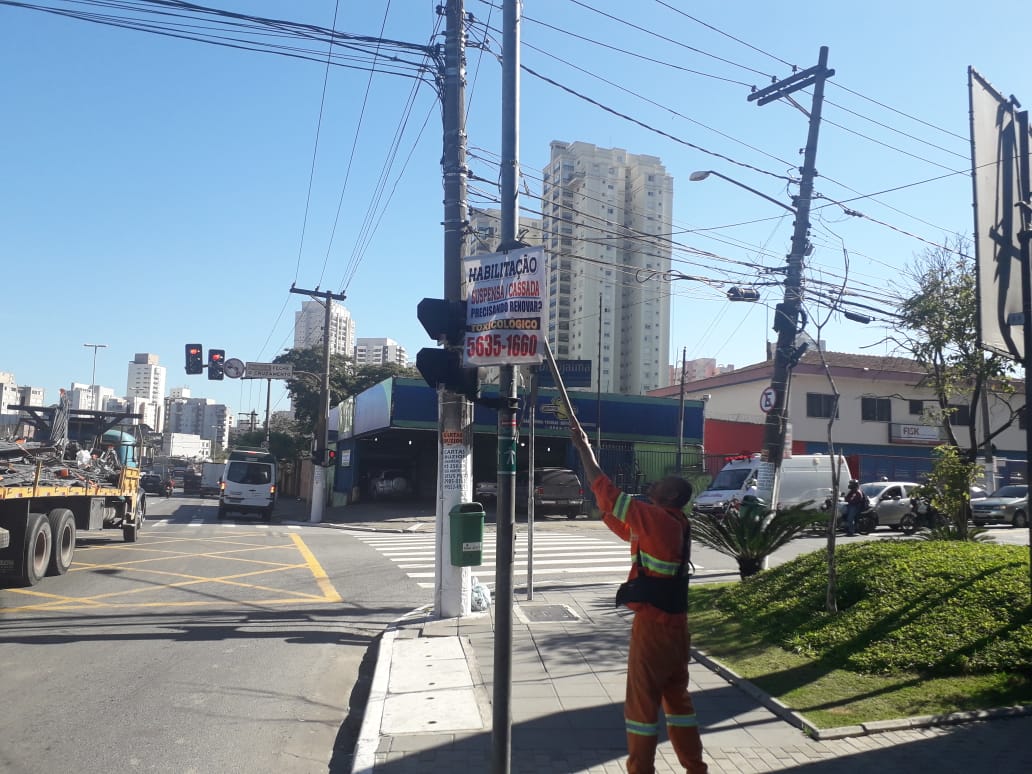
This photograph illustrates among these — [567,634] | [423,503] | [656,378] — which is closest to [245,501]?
[423,503]

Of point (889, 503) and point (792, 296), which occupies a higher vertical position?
point (792, 296)

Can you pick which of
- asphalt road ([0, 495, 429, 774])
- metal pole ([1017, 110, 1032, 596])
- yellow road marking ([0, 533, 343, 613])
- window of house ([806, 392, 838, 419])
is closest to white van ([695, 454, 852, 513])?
yellow road marking ([0, 533, 343, 613])

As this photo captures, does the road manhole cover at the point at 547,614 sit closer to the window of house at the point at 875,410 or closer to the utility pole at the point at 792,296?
the utility pole at the point at 792,296

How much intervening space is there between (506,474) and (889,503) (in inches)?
879

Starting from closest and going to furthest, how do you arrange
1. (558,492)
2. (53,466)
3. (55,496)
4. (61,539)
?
1. (55,496)
2. (61,539)
3. (53,466)
4. (558,492)

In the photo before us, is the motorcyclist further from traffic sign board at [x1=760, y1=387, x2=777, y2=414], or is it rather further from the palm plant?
the palm plant

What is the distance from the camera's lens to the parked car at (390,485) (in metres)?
38.8

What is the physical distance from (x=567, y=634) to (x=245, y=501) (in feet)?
79.7

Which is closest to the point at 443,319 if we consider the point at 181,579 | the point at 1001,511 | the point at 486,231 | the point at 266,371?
the point at 486,231

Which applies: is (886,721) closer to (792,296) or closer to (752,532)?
(752,532)

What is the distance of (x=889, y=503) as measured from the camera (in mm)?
24109

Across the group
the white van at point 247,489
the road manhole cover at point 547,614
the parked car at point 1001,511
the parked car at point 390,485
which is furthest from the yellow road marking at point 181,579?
the parked car at point 1001,511

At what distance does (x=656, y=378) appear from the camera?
91.5 m

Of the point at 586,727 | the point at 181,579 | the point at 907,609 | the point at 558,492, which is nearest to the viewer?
the point at 586,727
